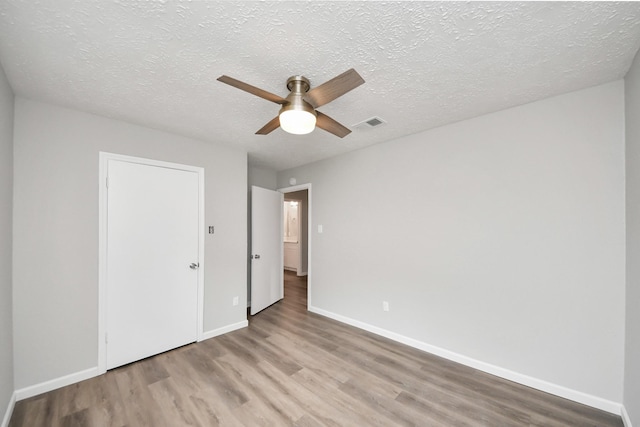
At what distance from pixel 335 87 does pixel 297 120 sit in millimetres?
304

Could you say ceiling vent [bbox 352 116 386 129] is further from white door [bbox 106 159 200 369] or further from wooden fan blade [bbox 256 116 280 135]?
white door [bbox 106 159 200 369]

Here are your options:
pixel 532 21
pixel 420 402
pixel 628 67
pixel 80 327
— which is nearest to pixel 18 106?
pixel 80 327

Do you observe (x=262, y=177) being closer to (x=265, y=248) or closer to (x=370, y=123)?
(x=265, y=248)

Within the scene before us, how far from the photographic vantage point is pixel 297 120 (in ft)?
5.19

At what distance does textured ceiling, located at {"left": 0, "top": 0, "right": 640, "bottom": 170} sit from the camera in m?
1.23

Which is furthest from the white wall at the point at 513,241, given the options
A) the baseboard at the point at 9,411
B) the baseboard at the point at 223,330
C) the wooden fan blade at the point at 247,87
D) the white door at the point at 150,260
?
the baseboard at the point at 9,411

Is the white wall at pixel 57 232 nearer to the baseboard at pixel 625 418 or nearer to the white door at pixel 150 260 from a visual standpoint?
the white door at pixel 150 260

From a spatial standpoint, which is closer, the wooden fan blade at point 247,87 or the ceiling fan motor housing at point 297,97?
the wooden fan blade at point 247,87

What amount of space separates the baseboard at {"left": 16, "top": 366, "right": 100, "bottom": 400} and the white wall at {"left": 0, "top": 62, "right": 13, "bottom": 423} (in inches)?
5.5

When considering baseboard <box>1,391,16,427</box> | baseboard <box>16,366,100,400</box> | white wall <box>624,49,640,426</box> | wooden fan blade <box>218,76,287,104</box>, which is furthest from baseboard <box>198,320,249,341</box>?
white wall <box>624,49,640,426</box>

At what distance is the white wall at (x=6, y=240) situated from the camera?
1.71 metres

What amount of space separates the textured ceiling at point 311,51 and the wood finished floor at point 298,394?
245cm

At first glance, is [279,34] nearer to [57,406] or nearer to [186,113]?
[186,113]

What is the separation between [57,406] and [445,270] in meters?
3.54
